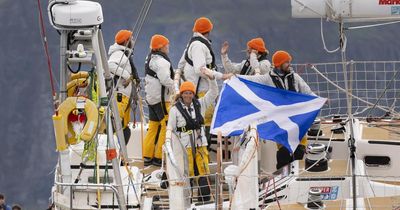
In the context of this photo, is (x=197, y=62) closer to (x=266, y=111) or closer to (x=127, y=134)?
(x=266, y=111)

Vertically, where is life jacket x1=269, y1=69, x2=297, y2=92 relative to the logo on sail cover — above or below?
below

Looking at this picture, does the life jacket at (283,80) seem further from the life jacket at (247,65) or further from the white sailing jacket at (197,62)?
the life jacket at (247,65)

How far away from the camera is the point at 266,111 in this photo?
17.7 m

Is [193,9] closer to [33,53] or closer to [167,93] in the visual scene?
[33,53]

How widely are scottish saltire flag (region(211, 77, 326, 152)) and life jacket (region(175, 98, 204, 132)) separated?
0.28 metres

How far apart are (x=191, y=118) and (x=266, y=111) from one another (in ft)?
3.73

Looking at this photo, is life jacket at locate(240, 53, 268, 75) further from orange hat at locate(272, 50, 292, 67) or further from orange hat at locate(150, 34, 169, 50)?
orange hat at locate(150, 34, 169, 50)

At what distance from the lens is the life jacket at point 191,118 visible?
17.0 meters

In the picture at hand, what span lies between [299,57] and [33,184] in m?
6.97

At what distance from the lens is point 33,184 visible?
3053cm

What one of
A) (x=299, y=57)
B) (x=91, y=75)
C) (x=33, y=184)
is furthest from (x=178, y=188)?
(x=299, y=57)

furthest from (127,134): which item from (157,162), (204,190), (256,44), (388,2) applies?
(388,2)

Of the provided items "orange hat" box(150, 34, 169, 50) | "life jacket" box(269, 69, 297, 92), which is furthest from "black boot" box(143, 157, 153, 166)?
"life jacket" box(269, 69, 297, 92)

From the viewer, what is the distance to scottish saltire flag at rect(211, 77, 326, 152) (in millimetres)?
17469
